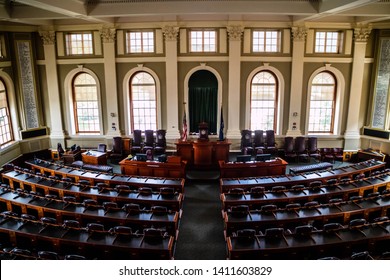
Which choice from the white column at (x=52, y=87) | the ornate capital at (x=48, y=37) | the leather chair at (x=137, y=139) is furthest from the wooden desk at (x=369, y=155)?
the ornate capital at (x=48, y=37)

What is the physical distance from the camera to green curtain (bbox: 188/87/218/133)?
1491cm

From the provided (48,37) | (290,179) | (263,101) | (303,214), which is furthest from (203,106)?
(303,214)

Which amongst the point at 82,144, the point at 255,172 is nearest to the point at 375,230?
the point at 255,172

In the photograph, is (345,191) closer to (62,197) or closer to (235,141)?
(235,141)

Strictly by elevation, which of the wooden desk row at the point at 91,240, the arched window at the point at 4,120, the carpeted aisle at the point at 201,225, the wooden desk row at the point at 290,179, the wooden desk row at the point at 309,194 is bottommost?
the carpeted aisle at the point at 201,225

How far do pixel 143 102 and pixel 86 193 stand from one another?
7.07m

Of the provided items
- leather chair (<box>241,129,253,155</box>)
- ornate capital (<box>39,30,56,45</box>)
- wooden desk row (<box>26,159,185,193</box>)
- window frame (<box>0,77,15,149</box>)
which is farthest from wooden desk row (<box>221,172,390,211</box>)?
ornate capital (<box>39,30,56,45</box>)

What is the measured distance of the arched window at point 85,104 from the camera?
15320 millimetres

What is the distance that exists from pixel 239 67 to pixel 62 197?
29.8ft

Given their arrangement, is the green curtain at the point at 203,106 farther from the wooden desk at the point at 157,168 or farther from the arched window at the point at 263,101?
the wooden desk at the point at 157,168

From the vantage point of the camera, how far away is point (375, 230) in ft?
23.2

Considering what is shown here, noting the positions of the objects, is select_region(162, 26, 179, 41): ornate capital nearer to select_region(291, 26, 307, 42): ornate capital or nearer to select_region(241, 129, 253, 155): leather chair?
select_region(291, 26, 307, 42): ornate capital

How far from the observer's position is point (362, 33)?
14.2m

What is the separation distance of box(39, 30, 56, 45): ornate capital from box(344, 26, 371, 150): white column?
13349 mm
